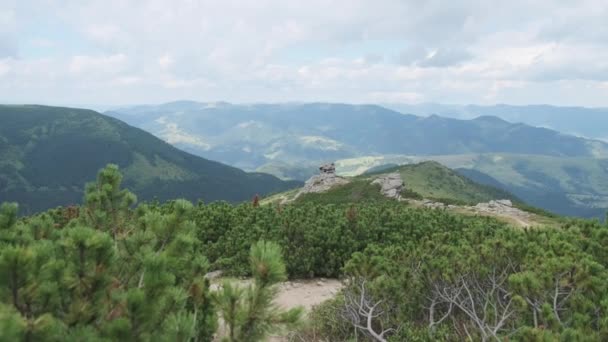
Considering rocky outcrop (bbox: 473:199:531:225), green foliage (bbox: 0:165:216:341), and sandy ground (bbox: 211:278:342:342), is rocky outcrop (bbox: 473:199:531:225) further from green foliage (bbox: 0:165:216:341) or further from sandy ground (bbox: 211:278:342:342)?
green foliage (bbox: 0:165:216:341)

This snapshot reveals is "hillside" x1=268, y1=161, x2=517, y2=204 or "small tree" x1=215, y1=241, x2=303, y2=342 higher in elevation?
"small tree" x1=215, y1=241, x2=303, y2=342

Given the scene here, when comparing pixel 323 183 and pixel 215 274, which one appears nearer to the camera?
pixel 215 274

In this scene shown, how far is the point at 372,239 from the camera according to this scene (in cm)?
1780

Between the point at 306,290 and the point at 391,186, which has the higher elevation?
the point at 306,290

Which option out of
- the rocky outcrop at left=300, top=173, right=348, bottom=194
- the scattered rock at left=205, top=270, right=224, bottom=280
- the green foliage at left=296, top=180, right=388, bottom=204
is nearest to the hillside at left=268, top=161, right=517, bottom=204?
the green foliage at left=296, top=180, right=388, bottom=204

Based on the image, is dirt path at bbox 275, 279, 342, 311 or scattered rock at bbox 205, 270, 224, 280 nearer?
dirt path at bbox 275, 279, 342, 311

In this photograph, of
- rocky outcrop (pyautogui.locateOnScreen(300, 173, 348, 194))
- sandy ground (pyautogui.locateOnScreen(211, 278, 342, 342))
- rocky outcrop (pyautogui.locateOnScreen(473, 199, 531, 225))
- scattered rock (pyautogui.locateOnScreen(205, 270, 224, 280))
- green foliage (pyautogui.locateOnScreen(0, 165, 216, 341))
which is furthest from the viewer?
rocky outcrop (pyautogui.locateOnScreen(300, 173, 348, 194))

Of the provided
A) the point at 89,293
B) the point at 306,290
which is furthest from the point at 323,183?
the point at 89,293

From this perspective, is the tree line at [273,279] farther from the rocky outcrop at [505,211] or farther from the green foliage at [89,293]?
the rocky outcrop at [505,211]

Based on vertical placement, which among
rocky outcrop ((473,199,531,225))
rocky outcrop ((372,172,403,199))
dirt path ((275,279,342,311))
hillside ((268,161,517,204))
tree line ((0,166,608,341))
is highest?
tree line ((0,166,608,341))

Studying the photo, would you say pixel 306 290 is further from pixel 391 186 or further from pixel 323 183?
pixel 323 183

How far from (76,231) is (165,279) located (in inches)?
33.2

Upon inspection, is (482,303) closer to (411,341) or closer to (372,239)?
(411,341)

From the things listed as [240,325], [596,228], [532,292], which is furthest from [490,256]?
[240,325]
